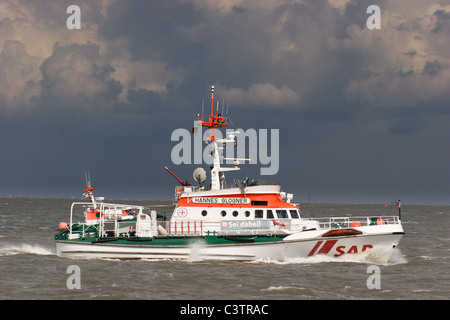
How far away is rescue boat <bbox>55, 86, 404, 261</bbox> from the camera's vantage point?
992 inches

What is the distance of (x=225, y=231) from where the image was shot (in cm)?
2589

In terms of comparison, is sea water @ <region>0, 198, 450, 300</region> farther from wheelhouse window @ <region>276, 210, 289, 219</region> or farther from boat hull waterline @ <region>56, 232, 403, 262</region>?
wheelhouse window @ <region>276, 210, 289, 219</region>

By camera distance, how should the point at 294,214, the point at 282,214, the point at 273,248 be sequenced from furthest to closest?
the point at 294,214 → the point at 282,214 → the point at 273,248

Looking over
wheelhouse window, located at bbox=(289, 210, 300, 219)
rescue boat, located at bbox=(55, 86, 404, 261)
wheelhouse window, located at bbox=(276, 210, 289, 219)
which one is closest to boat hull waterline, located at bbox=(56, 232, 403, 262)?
rescue boat, located at bbox=(55, 86, 404, 261)

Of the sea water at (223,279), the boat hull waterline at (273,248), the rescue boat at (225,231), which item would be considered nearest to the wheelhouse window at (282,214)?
the rescue boat at (225,231)

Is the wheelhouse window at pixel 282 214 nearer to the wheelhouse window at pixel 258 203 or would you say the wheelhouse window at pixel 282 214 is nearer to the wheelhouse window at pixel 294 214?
the wheelhouse window at pixel 294 214

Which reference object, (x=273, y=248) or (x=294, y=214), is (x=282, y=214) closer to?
(x=294, y=214)

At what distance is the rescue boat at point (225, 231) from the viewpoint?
25.2 meters

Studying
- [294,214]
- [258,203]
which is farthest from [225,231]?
[294,214]

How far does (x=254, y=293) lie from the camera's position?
1980 centimetres

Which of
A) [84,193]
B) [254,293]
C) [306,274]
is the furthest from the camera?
[84,193]

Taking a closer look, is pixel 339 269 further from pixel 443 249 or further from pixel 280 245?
pixel 443 249
